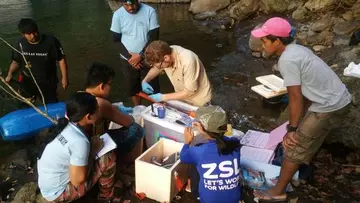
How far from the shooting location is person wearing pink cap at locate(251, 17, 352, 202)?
9.65ft

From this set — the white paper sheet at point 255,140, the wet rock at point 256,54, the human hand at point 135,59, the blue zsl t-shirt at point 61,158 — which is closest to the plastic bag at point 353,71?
the white paper sheet at point 255,140

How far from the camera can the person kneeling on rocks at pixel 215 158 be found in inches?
117

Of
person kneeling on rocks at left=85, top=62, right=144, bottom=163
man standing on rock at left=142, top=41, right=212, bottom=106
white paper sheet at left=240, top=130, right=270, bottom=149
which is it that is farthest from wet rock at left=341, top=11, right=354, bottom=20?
person kneeling on rocks at left=85, top=62, right=144, bottom=163

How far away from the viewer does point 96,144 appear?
11.0 feet

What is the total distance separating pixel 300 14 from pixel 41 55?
7845mm

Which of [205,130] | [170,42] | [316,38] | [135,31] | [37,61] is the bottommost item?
[170,42]

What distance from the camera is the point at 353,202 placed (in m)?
3.71

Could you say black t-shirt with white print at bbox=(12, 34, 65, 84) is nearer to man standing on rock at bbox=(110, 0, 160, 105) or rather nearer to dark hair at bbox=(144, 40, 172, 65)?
man standing on rock at bbox=(110, 0, 160, 105)

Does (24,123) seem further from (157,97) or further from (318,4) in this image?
(318,4)

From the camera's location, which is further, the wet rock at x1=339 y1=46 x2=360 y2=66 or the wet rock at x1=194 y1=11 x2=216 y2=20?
the wet rock at x1=194 y1=11 x2=216 y2=20

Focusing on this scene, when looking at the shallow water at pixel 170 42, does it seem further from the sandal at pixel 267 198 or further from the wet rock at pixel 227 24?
the sandal at pixel 267 198

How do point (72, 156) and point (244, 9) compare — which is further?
point (244, 9)

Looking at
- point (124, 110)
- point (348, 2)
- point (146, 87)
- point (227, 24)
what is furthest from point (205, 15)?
point (124, 110)

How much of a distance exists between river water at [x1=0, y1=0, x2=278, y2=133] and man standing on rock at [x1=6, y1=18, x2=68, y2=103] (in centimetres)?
106
